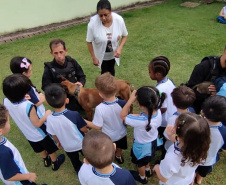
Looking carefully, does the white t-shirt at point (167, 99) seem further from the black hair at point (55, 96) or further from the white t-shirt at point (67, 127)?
the black hair at point (55, 96)

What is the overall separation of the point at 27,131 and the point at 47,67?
1329mm

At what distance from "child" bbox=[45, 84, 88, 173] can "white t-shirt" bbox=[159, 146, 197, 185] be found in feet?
3.76

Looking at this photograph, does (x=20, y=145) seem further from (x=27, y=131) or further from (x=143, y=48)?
(x=143, y=48)

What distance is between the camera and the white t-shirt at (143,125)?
2506mm

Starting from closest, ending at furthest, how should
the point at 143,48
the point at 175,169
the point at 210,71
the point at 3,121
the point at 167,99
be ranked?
the point at 175,169 → the point at 3,121 → the point at 167,99 → the point at 210,71 → the point at 143,48

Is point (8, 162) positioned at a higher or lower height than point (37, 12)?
lower

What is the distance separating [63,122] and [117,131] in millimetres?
761

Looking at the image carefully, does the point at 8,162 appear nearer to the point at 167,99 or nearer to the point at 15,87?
the point at 15,87

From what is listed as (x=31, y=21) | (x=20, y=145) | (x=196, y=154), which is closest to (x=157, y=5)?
(x=31, y=21)

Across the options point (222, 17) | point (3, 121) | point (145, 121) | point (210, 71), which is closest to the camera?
point (3, 121)

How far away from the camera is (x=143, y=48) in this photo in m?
6.76

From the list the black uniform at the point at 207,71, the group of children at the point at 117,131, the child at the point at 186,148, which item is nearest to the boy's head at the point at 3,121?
the group of children at the point at 117,131

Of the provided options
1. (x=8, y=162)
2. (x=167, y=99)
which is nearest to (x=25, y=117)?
(x=8, y=162)

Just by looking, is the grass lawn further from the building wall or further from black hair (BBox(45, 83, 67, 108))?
black hair (BBox(45, 83, 67, 108))
